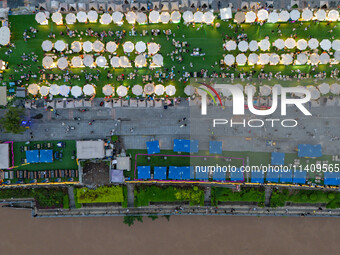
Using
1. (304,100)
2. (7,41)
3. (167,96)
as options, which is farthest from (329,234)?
(7,41)

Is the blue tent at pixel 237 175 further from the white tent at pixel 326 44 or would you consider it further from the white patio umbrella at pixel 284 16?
the white patio umbrella at pixel 284 16

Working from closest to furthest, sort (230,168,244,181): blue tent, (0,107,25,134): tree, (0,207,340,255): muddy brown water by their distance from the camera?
1. (0,107,25,134): tree
2. (230,168,244,181): blue tent
3. (0,207,340,255): muddy brown water

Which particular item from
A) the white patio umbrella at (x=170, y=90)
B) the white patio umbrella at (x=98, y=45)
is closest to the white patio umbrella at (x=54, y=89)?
the white patio umbrella at (x=98, y=45)

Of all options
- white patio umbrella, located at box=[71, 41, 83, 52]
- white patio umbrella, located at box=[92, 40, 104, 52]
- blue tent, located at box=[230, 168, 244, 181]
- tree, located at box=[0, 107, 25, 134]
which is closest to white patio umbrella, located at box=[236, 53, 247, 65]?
blue tent, located at box=[230, 168, 244, 181]

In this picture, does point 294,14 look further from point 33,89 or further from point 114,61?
point 33,89

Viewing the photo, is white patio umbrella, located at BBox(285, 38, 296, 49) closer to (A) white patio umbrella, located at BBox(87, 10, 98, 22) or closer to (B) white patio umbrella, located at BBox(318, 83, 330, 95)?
(B) white patio umbrella, located at BBox(318, 83, 330, 95)

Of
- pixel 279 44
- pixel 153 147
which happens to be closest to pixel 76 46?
pixel 153 147

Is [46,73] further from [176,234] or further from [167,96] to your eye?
[176,234]
